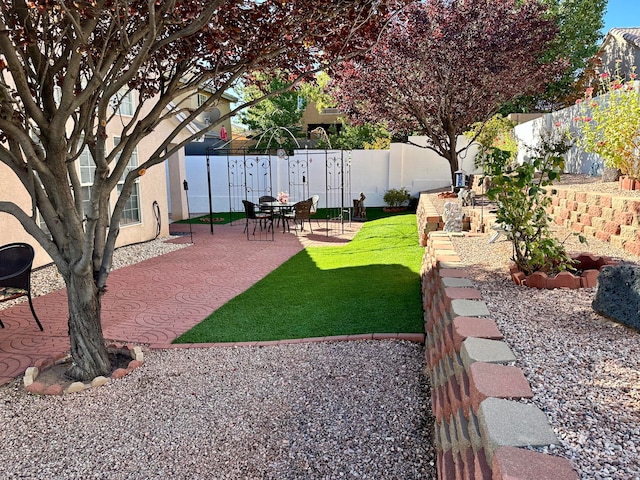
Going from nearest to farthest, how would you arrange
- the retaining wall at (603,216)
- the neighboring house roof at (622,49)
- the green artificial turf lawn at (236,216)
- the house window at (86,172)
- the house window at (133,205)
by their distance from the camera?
the retaining wall at (603,216) → the house window at (86,172) → the house window at (133,205) → the green artificial turf lawn at (236,216) → the neighboring house roof at (622,49)

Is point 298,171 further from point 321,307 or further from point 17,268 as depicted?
point 17,268

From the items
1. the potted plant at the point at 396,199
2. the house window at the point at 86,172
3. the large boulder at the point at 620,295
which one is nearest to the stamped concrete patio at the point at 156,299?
the house window at the point at 86,172

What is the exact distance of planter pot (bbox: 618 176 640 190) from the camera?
213 inches

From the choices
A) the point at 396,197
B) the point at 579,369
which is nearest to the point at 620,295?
the point at 579,369

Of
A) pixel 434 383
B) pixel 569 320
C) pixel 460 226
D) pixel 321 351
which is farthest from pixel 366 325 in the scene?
pixel 460 226

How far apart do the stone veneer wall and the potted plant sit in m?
13.6

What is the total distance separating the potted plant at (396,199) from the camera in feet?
55.1

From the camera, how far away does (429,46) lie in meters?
10.6

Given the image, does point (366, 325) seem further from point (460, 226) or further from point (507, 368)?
point (460, 226)

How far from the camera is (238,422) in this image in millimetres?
3062

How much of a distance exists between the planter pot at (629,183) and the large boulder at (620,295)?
3272mm

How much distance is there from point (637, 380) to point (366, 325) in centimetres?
284

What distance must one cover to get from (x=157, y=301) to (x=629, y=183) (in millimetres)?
6256

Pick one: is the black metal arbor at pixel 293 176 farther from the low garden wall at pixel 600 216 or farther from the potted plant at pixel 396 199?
the low garden wall at pixel 600 216
